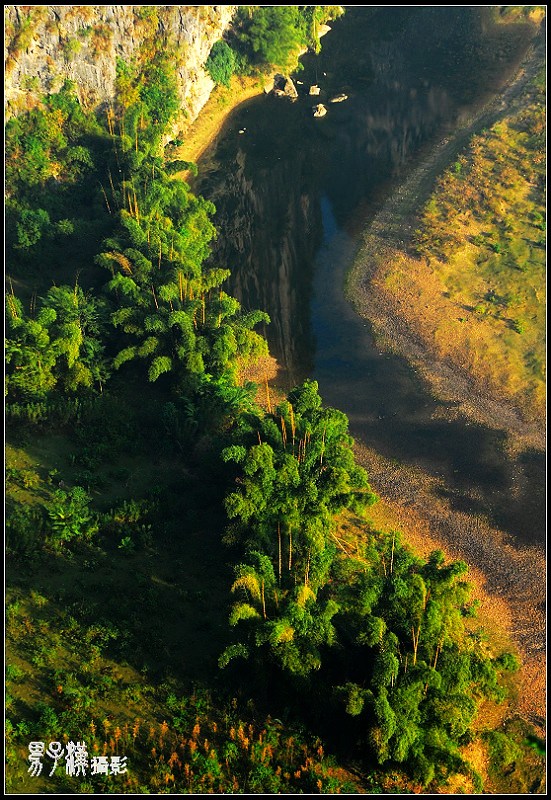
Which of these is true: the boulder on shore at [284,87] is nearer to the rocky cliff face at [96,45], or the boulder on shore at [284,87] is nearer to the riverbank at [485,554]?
the rocky cliff face at [96,45]

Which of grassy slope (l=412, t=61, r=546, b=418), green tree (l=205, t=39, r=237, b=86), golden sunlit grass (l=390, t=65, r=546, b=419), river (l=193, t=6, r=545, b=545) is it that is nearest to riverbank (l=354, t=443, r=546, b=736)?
river (l=193, t=6, r=545, b=545)

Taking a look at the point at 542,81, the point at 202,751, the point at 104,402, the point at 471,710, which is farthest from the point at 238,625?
the point at 542,81

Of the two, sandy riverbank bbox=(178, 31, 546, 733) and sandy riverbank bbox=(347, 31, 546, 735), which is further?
sandy riverbank bbox=(347, 31, 546, 735)

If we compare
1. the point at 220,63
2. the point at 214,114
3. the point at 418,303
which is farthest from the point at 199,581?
the point at 220,63

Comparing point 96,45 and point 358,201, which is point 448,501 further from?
point 96,45

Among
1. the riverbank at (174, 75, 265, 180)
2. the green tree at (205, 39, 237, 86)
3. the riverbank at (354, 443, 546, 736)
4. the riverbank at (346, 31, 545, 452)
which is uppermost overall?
the green tree at (205, 39, 237, 86)

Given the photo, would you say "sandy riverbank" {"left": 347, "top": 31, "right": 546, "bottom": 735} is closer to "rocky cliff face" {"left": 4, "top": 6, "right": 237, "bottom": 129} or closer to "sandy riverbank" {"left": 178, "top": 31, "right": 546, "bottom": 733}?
"sandy riverbank" {"left": 178, "top": 31, "right": 546, "bottom": 733}
